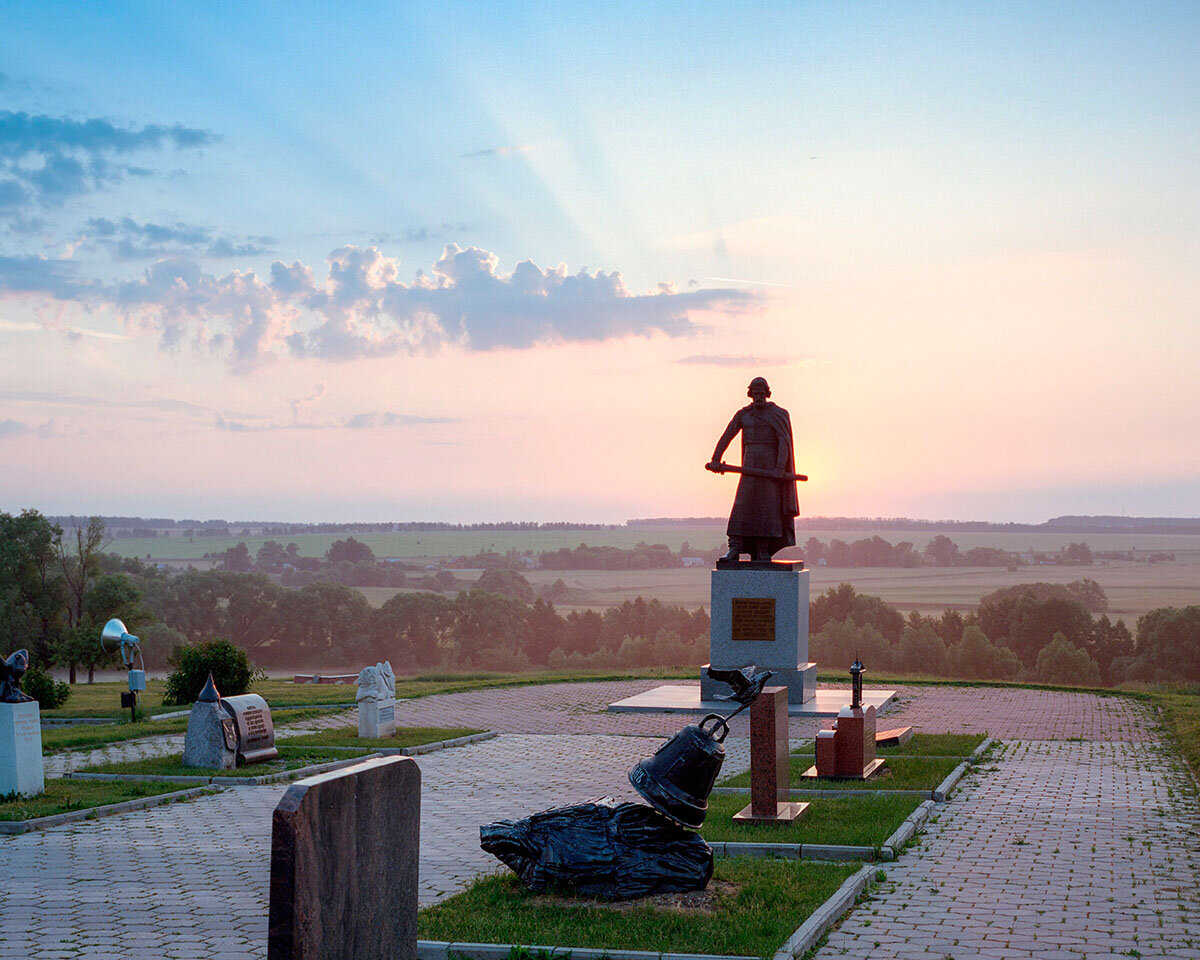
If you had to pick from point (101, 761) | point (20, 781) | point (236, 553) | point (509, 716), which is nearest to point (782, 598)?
point (509, 716)

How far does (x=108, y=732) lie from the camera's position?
16219 millimetres

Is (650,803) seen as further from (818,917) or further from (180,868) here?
(180,868)

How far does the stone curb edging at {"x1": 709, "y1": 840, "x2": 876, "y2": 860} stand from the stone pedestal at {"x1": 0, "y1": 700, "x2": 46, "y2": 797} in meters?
6.66

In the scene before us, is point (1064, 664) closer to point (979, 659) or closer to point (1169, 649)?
point (979, 659)

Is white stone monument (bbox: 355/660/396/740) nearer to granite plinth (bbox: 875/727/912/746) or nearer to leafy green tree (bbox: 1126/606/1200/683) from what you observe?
granite plinth (bbox: 875/727/912/746)

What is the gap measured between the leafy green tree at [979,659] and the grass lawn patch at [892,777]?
32.7 m

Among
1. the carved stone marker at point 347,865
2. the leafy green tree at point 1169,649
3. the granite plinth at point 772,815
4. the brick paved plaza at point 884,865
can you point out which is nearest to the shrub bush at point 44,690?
the brick paved plaza at point 884,865

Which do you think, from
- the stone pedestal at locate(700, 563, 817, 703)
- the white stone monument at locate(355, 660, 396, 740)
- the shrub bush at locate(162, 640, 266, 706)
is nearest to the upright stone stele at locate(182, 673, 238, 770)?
the white stone monument at locate(355, 660, 396, 740)

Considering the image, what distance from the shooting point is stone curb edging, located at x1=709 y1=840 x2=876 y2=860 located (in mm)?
8406

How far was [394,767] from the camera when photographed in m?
4.52

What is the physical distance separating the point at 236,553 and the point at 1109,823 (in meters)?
99.2

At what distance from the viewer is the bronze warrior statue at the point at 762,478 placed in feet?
62.2

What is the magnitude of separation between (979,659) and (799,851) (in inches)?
1514

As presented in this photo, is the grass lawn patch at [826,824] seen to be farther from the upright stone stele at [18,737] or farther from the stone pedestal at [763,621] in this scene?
the stone pedestal at [763,621]
